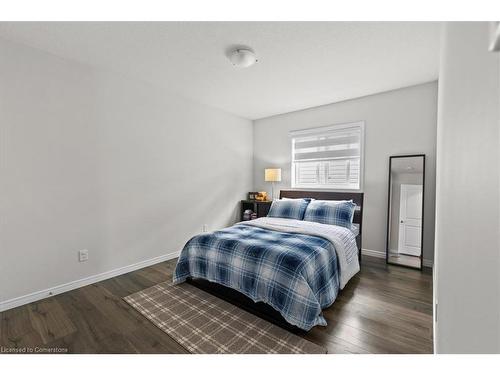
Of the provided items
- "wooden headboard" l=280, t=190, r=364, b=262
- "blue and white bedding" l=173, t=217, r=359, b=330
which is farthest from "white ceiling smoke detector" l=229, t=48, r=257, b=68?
"wooden headboard" l=280, t=190, r=364, b=262

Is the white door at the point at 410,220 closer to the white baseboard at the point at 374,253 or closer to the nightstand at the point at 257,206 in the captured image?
the white baseboard at the point at 374,253

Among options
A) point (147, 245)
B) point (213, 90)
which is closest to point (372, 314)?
point (147, 245)

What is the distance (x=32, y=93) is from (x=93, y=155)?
763 millimetres

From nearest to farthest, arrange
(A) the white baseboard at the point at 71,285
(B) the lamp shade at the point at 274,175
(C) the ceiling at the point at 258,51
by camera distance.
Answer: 1. (C) the ceiling at the point at 258,51
2. (A) the white baseboard at the point at 71,285
3. (B) the lamp shade at the point at 274,175

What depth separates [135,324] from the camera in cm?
190

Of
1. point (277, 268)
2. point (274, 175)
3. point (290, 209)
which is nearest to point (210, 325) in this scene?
point (277, 268)

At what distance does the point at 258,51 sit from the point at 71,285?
3232 mm

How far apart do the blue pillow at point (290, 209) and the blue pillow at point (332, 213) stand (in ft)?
0.35

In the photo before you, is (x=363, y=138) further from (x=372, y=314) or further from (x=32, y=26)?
(x=32, y=26)

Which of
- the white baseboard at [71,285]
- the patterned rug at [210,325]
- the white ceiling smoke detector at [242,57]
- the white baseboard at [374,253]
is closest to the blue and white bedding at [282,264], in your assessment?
the patterned rug at [210,325]

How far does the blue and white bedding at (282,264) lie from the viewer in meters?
1.84

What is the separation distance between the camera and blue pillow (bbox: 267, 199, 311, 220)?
3.49 m

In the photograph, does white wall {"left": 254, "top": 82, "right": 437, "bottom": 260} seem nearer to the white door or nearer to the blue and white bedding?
the white door

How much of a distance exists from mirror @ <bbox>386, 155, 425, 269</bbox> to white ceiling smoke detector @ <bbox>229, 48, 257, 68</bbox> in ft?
8.13
